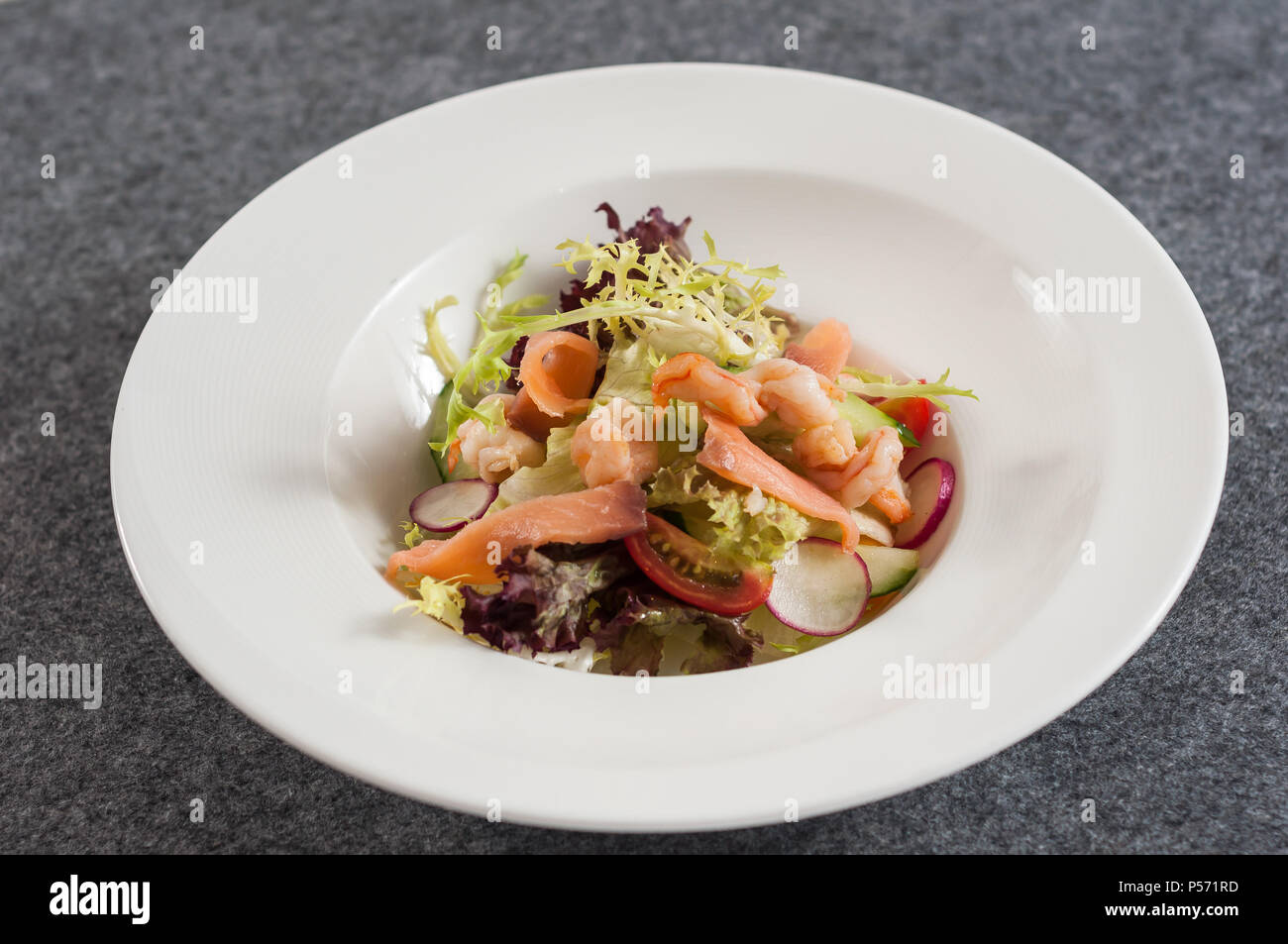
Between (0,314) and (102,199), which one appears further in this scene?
(102,199)

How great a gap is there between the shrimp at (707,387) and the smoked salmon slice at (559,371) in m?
0.21

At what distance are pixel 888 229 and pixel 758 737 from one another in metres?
1.33

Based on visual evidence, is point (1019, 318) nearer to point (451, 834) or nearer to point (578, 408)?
point (578, 408)

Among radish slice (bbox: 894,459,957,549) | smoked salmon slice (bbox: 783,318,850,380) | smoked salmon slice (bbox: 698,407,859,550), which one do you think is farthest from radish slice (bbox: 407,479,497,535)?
radish slice (bbox: 894,459,957,549)

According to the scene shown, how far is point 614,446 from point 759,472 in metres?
0.25

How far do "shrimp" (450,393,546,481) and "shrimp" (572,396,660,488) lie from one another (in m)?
0.14

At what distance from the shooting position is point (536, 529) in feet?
6.27

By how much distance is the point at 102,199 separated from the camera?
3.28 m

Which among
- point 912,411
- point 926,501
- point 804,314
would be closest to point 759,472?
point 926,501

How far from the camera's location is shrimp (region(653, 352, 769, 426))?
6.48 feet

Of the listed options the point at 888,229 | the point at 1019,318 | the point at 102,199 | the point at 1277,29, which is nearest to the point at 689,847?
the point at 1019,318

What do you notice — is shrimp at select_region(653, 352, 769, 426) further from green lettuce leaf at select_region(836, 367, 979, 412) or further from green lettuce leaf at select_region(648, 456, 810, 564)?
green lettuce leaf at select_region(836, 367, 979, 412)

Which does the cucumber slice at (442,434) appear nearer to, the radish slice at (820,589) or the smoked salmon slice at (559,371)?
the smoked salmon slice at (559,371)

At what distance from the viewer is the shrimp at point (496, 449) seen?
7.03 feet
